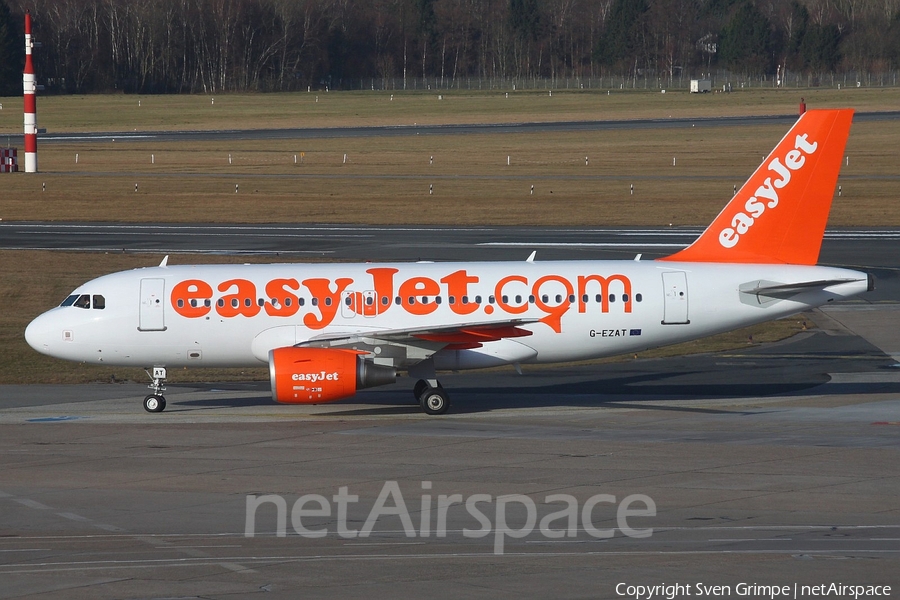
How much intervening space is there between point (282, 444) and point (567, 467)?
6792 mm

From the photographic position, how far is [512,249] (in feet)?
181

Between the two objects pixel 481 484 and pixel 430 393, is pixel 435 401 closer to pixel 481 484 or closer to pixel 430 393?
pixel 430 393

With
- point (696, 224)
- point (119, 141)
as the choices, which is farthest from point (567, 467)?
point (119, 141)

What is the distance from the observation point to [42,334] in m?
→ 29.8

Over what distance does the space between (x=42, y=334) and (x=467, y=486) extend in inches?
559

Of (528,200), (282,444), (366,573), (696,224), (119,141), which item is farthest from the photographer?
(119,141)

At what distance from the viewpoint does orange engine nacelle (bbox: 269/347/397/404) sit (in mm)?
26953

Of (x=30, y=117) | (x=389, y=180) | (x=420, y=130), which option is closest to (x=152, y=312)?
(x=389, y=180)

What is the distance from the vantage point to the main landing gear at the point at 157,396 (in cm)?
2952

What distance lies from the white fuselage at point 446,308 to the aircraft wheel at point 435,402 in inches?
33.1

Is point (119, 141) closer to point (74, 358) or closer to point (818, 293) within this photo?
point (74, 358)

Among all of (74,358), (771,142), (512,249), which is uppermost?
(771,142)

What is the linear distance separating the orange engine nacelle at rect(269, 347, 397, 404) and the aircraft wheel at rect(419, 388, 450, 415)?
2127 mm

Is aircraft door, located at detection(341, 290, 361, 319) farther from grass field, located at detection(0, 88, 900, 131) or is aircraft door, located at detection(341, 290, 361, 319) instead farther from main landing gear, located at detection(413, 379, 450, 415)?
grass field, located at detection(0, 88, 900, 131)
